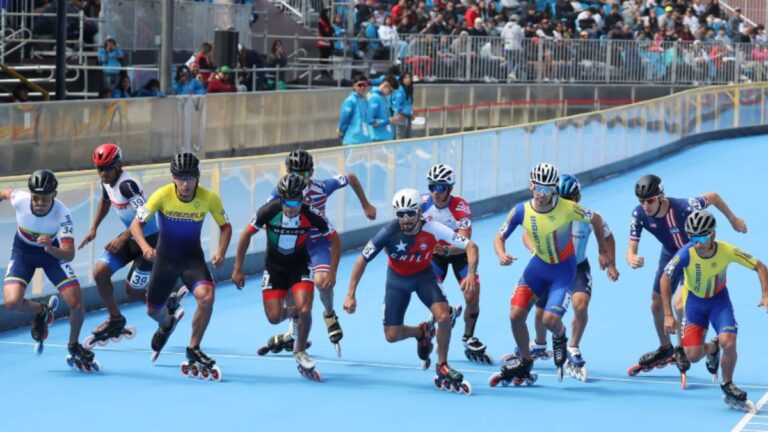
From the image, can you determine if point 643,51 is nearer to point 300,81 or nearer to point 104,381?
point 300,81

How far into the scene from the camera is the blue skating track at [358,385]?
10.5 metres

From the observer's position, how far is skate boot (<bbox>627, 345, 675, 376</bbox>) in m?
12.5

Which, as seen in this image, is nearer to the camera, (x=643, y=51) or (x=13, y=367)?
(x=13, y=367)

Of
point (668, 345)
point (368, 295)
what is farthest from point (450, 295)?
point (668, 345)

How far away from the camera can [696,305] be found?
1152 cm

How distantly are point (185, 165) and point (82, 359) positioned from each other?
179cm

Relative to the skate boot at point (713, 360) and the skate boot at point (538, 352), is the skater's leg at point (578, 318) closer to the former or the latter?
the skate boot at point (538, 352)

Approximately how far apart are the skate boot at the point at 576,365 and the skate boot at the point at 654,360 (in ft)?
1.71

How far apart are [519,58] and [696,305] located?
27958 mm

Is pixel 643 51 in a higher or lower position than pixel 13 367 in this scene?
higher

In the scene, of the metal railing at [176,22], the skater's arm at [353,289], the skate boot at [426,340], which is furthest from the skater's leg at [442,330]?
the metal railing at [176,22]

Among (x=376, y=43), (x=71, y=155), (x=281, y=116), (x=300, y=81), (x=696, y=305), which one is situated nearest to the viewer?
(x=696, y=305)

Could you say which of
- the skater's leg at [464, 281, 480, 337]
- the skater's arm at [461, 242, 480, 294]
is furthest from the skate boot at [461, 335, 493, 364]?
the skater's arm at [461, 242, 480, 294]

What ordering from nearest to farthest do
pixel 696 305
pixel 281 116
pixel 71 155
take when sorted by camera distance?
1. pixel 696 305
2. pixel 71 155
3. pixel 281 116
